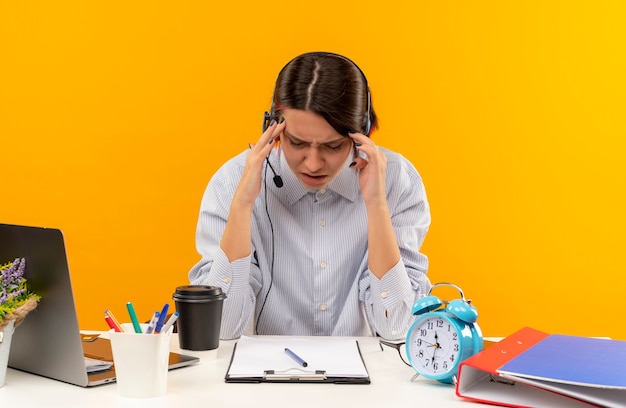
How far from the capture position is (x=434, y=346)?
4.38ft

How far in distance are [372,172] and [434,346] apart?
68cm

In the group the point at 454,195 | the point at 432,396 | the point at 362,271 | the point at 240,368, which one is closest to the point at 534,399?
the point at 432,396

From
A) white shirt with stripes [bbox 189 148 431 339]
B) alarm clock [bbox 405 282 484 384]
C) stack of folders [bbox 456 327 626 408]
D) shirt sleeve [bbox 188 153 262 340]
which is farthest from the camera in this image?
white shirt with stripes [bbox 189 148 431 339]

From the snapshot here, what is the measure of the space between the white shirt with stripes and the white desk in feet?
2.04

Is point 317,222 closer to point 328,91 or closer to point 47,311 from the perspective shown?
point 328,91

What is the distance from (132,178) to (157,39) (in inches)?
23.1

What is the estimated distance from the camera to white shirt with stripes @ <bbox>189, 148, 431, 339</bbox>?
Answer: 2021mm

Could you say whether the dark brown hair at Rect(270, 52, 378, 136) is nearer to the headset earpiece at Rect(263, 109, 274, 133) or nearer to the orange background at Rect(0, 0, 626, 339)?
the headset earpiece at Rect(263, 109, 274, 133)

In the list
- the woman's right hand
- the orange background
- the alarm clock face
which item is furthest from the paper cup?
the orange background

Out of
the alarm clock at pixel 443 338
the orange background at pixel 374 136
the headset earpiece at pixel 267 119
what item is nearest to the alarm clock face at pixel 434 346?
the alarm clock at pixel 443 338

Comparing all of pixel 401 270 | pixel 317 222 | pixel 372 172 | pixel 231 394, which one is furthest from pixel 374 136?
pixel 231 394

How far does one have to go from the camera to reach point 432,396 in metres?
1.26

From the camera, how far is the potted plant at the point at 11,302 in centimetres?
124

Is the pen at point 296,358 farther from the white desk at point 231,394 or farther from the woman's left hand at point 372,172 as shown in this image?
the woman's left hand at point 372,172
